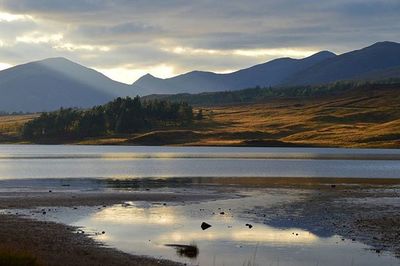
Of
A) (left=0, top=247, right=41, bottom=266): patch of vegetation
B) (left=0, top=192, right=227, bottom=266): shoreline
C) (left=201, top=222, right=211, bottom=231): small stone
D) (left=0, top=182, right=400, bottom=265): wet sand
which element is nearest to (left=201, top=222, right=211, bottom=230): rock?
(left=201, top=222, right=211, bottom=231): small stone

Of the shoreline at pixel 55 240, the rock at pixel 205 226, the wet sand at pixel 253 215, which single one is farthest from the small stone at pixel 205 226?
the shoreline at pixel 55 240

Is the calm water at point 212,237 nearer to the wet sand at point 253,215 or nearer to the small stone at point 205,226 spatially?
the small stone at point 205,226

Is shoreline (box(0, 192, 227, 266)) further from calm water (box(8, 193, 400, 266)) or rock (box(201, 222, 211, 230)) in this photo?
rock (box(201, 222, 211, 230))

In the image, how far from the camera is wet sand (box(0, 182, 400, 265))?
36.1 meters

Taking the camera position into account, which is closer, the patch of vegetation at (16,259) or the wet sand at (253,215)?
the patch of vegetation at (16,259)

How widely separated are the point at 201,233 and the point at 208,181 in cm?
5061

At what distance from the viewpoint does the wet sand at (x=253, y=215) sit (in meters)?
36.1

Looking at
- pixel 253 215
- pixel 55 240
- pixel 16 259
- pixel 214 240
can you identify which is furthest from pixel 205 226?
pixel 16 259

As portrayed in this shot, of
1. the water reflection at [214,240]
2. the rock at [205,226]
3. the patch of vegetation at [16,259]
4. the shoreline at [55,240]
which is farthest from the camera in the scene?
the rock at [205,226]

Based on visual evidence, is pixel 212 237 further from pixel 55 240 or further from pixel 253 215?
pixel 253 215

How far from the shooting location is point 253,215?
5384 centimetres

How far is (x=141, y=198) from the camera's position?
6950 cm

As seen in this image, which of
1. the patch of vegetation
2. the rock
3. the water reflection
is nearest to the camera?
the patch of vegetation

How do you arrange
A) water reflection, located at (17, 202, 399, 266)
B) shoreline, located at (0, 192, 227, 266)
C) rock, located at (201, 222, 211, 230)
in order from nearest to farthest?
shoreline, located at (0, 192, 227, 266) → water reflection, located at (17, 202, 399, 266) → rock, located at (201, 222, 211, 230)
